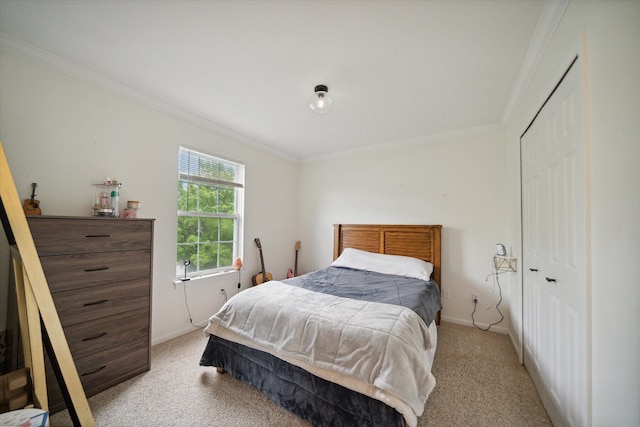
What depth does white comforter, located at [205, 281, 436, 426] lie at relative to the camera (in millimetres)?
1191

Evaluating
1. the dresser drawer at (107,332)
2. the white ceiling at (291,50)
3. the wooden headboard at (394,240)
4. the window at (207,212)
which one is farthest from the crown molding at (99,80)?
the wooden headboard at (394,240)

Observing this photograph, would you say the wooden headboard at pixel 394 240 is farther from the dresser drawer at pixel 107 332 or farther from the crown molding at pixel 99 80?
the dresser drawer at pixel 107 332

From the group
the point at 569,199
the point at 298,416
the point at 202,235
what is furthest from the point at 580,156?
the point at 202,235

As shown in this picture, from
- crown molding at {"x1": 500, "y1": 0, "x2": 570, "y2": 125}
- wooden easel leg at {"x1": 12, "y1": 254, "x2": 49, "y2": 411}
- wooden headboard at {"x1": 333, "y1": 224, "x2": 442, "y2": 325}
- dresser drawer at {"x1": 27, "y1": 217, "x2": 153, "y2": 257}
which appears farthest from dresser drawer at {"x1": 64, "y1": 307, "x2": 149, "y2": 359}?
crown molding at {"x1": 500, "y1": 0, "x2": 570, "y2": 125}

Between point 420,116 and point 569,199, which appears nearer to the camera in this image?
point 569,199

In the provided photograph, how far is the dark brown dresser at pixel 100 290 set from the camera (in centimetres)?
148

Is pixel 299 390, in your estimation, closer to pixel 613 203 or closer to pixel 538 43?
pixel 613 203

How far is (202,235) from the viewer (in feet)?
9.42

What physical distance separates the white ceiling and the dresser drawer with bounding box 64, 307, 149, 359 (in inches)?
78.9

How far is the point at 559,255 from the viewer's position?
4.44 feet

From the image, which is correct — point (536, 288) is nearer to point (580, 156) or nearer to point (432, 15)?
point (580, 156)

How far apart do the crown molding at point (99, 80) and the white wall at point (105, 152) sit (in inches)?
1.7

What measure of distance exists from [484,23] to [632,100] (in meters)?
0.98

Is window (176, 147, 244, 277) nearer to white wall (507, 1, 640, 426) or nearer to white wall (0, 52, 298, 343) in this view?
white wall (0, 52, 298, 343)
